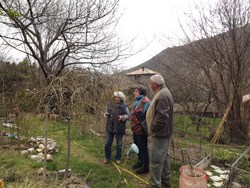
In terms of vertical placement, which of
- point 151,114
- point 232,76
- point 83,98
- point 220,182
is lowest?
point 220,182

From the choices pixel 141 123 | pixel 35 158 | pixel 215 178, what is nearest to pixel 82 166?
pixel 35 158

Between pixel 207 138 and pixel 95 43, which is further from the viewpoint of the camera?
pixel 95 43

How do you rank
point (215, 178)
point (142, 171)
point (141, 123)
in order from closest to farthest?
point (215, 178) → point (141, 123) → point (142, 171)

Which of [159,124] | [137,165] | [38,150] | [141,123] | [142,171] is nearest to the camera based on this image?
[159,124]

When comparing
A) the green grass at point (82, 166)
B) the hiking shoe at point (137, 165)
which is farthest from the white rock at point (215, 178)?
the hiking shoe at point (137, 165)

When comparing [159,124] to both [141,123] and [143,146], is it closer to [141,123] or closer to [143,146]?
[141,123]

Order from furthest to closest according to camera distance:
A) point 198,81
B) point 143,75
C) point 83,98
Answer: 1. point 143,75
2. point 198,81
3. point 83,98

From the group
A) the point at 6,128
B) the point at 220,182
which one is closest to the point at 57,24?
the point at 6,128

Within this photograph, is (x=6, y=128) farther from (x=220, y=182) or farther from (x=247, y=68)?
(x=247, y=68)

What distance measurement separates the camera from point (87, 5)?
10.1 m

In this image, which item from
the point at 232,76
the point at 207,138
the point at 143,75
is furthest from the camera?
the point at 143,75

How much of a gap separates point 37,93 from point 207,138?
6.28m

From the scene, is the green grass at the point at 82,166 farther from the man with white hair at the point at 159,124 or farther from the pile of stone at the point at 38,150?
the man with white hair at the point at 159,124

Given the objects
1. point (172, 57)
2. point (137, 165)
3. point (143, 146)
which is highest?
point (172, 57)
